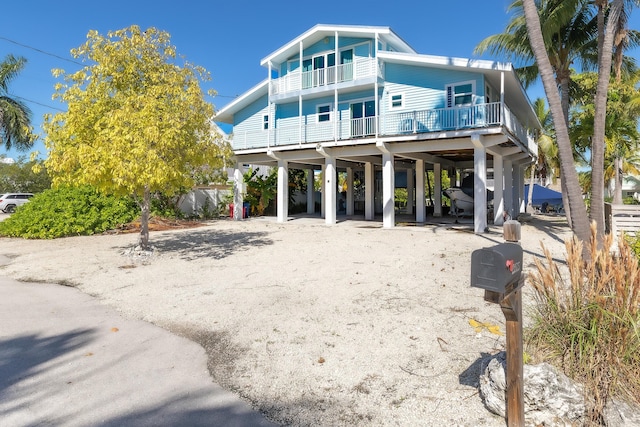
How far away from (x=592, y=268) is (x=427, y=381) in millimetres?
1650

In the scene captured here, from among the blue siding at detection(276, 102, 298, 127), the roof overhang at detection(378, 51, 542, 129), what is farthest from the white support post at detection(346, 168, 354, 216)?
the roof overhang at detection(378, 51, 542, 129)

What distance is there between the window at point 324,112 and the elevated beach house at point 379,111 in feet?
0.20

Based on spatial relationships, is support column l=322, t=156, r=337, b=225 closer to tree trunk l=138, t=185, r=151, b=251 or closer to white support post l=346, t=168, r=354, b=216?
white support post l=346, t=168, r=354, b=216

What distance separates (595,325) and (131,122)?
8.82 m

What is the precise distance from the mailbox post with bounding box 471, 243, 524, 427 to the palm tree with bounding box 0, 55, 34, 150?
26.4 metres

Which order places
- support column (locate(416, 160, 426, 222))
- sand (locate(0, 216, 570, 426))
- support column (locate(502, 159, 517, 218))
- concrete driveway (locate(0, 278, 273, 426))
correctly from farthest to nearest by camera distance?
support column (locate(502, 159, 517, 218)) < support column (locate(416, 160, 426, 222)) < sand (locate(0, 216, 570, 426)) < concrete driveway (locate(0, 278, 273, 426))

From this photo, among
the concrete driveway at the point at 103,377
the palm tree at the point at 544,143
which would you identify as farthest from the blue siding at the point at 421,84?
the palm tree at the point at 544,143

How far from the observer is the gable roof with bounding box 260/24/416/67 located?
16594 millimetres

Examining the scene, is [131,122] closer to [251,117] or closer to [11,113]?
[251,117]

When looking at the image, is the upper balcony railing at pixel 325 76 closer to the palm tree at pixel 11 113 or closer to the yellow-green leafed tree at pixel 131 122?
the yellow-green leafed tree at pixel 131 122

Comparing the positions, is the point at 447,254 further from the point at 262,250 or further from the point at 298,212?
the point at 298,212

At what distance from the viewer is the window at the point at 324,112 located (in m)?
18.9

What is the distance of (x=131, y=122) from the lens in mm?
8281

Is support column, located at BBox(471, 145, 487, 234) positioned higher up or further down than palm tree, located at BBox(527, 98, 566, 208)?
further down
